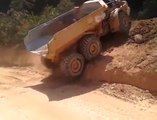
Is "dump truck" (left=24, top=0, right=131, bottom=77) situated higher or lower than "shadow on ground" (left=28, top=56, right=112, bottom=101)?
higher

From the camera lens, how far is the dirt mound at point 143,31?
12.0 m

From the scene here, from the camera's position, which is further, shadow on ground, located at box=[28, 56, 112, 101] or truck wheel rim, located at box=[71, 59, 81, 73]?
truck wheel rim, located at box=[71, 59, 81, 73]

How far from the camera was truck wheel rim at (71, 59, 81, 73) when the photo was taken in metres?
11.3

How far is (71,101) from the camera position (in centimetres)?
1018

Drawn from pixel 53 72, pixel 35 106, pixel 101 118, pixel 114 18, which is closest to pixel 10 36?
pixel 53 72

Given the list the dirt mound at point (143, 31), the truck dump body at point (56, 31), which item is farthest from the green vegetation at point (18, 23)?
the dirt mound at point (143, 31)

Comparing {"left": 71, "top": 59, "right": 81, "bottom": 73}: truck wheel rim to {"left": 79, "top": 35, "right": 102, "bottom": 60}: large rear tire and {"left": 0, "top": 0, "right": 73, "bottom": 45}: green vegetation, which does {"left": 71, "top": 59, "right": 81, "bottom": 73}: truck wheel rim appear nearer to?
{"left": 79, "top": 35, "right": 102, "bottom": 60}: large rear tire

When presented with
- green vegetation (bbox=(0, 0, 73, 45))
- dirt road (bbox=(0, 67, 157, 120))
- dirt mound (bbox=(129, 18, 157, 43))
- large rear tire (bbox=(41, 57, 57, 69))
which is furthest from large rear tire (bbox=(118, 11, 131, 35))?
green vegetation (bbox=(0, 0, 73, 45))

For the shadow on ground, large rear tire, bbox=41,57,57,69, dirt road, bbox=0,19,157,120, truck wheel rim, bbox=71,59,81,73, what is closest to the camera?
dirt road, bbox=0,19,157,120

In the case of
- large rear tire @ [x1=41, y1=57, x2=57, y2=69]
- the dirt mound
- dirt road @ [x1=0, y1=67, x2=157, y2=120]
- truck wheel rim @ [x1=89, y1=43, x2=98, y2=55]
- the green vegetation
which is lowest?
dirt road @ [x1=0, y1=67, x2=157, y2=120]

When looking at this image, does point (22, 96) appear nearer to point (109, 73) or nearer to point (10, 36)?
point (109, 73)

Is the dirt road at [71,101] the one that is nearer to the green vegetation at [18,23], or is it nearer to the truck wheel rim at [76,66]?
the truck wheel rim at [76,66]

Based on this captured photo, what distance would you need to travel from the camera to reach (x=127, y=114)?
362 inches

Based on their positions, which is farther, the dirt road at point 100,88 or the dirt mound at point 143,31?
the dirt mound at point 143,31
